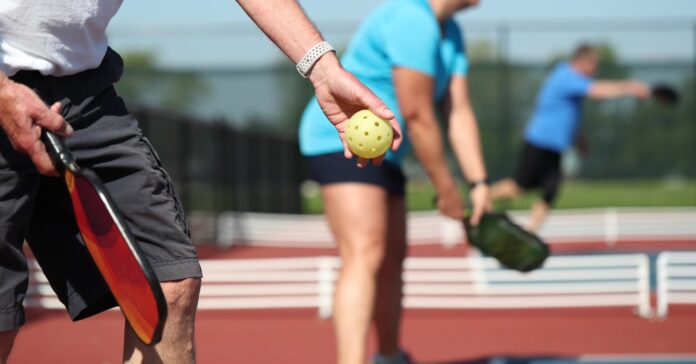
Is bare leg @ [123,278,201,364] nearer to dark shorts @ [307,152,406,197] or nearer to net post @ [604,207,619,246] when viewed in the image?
dark shorts @ [307,152,406,197]

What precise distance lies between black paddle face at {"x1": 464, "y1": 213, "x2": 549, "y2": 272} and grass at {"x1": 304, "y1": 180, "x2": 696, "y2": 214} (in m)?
12.4

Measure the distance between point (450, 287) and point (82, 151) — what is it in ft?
19.3

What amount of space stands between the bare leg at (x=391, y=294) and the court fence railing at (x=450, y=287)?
9.30 feet

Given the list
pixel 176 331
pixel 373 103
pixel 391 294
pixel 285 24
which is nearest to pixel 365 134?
pixel 373 103

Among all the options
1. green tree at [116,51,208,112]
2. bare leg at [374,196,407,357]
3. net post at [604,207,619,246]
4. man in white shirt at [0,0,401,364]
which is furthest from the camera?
green tree at [116,51,208,112]

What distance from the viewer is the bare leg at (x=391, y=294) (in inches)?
190

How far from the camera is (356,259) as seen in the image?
4.32 meters

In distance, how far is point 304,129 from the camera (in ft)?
15.3

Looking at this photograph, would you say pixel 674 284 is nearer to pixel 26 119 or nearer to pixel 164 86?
pixel 26 119

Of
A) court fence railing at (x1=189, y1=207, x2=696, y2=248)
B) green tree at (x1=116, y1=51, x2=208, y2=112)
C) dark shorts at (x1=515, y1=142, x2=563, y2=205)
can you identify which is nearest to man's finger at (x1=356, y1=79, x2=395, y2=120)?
dark shorts at (x1=515, y1=142, x2=563, y2=205)

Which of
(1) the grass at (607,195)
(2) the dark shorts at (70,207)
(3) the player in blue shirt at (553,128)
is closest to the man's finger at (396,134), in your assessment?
(2) the dark shorts at (70,207)

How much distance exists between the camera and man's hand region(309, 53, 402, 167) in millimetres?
2662

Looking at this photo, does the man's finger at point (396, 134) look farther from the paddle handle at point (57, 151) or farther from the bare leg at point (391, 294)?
the bare leg at point (391, 294)

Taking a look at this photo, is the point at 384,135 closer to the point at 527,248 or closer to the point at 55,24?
the point at 55,24
